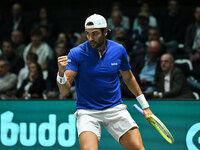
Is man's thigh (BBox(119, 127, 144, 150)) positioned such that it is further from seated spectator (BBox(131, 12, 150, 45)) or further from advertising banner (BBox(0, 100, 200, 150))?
seated spectator (BBox(131, 12, 150, 45))

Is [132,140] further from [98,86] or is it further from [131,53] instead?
[131,53]

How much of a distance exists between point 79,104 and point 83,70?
387 mm

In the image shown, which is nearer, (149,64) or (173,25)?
(149,64)

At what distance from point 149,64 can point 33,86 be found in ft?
7.49

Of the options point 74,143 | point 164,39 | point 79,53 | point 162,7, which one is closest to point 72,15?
point 162,7

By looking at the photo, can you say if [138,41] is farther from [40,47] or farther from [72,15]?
[72,15]

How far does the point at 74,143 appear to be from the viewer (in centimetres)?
655

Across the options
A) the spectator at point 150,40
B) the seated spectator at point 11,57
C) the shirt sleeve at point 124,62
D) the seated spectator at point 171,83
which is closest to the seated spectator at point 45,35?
the seated spectator at point 11,57

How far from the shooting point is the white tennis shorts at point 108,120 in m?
4.77

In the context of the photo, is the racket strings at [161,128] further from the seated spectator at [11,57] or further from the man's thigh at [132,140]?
the seated spectator at [11,57]

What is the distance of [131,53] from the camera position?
313 inches

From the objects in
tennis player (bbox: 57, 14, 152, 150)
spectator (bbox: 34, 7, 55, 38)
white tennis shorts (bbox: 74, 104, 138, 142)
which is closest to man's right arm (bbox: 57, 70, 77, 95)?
tennis player (bbox: 57, 14, 152, 150)

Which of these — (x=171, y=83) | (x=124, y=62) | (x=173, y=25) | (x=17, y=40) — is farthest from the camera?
(x=17, y=40)

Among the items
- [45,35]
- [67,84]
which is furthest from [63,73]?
[45,35]
